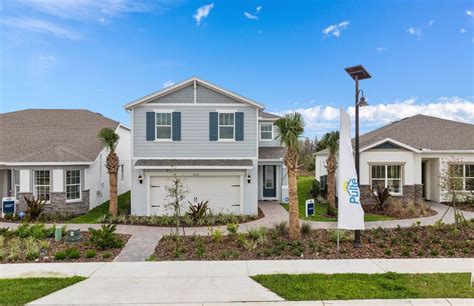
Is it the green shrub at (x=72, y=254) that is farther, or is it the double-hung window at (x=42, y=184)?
the double-hung window at (x=42, y=184)

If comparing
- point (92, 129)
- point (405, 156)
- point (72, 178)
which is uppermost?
point (92, 129)

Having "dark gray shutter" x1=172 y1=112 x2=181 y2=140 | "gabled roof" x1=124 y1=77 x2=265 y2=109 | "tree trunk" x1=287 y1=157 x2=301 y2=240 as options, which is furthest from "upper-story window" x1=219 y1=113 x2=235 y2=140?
"tree trunk" x1=287 y1=157 x2=301 y2=240

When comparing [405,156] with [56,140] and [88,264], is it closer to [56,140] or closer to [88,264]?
[88,264]

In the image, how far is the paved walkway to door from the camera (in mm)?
9797

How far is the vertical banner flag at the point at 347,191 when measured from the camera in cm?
926

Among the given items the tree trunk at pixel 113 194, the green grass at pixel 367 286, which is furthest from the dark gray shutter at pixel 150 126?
the green grass at pixel 367 286

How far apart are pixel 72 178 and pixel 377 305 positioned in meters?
15.6

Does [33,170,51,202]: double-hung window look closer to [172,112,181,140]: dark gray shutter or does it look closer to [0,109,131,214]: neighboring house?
[0,109,131,214]: neighboring house

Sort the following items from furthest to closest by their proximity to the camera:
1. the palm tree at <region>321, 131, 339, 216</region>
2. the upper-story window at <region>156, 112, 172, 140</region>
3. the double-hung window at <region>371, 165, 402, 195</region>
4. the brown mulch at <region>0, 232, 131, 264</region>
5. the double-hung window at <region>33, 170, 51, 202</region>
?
the double-hung window at <region>371, 165, 402, 195</region>
the double-hung window at <region>33, 170, 51, 202</region>
the upper-story window at <region>156, 112, 172, 140</region>
the palm tree at <region>321, 131, 339, 216</region>
the brown mulch at <region>0, 232, 131, 264</region>

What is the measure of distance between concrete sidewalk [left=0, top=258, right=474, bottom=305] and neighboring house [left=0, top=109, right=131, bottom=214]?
8.28m

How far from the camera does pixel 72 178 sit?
1627 centimetres

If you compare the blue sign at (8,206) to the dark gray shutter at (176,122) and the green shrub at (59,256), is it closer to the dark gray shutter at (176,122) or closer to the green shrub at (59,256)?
the green shrub at (59,256)

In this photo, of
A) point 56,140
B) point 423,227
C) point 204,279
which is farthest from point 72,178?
point 423,227

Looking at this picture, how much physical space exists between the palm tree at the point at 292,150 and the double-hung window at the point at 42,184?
12.4 meters
